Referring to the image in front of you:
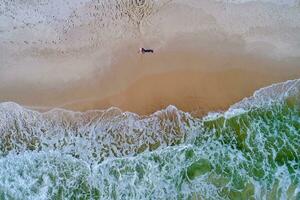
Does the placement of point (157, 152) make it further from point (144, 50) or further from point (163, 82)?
point (144, 50)

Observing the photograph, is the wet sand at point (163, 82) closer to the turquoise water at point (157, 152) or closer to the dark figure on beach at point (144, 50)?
the dark figure on beach at point (144, 50)

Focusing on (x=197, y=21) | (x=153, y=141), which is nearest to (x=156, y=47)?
(x=197, y=21)

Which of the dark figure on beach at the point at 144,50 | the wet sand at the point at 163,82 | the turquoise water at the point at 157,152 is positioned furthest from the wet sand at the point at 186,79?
the turquoise water at the point at 157,152

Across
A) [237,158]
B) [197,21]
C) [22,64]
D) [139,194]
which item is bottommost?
[139,194]

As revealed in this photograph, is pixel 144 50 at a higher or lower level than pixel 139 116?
higher

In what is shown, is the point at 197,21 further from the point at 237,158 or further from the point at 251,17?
the point at 237,158

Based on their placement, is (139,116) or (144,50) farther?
(144,50)

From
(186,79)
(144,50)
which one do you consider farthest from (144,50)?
(186,79)

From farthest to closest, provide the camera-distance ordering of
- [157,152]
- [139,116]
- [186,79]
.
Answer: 1. [186,79]
2. [139,116]
3. [157,152]
